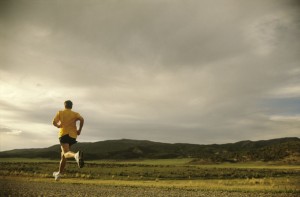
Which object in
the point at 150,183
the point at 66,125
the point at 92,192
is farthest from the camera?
the point at 150,183

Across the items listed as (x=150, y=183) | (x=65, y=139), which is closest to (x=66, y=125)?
(x=65, y=139)

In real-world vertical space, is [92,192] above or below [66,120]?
below

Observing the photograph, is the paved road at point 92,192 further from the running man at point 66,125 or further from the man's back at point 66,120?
the man's back at point 66,120

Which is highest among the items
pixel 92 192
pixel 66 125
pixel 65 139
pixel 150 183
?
pixel 66 125

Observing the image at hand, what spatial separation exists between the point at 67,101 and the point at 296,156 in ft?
414

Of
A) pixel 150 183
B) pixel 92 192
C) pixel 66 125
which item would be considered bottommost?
pixel 150 183

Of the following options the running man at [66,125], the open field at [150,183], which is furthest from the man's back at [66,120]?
the open field at [150,183]

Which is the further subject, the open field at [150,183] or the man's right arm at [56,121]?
the open field at [150,183]

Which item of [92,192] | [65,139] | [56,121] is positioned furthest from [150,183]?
[56,121]

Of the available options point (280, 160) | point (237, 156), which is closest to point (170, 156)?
point (237, 156)

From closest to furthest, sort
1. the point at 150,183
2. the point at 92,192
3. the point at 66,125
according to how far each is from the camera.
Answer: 1. the point at 66,125
2. the point at 92,192
3. the point at 150,183

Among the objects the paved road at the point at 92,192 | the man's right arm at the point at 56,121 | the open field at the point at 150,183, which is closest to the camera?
Result: the man's right arm at the point at 56,121

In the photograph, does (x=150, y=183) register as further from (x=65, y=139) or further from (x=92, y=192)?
(x=65, y=139)

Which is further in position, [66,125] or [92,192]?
[92,192]
